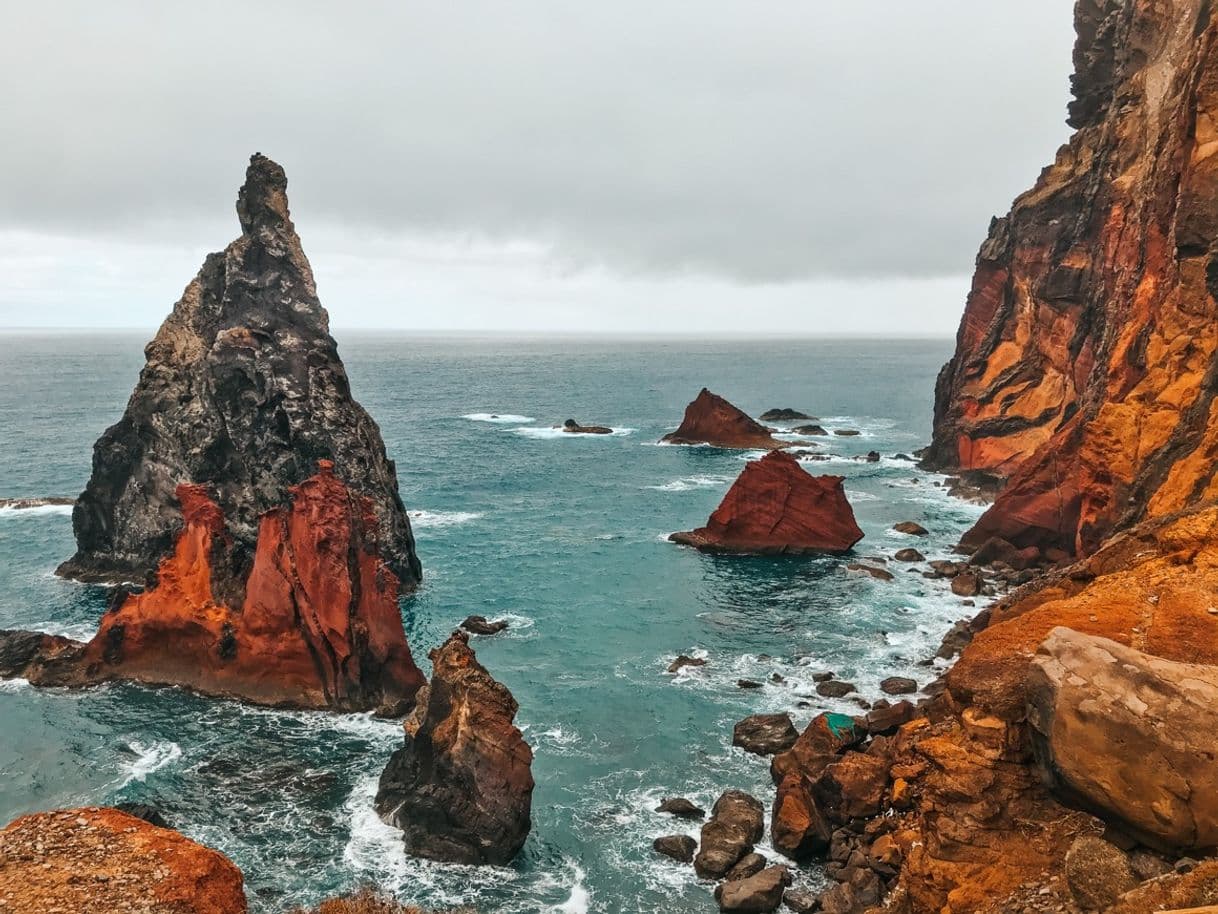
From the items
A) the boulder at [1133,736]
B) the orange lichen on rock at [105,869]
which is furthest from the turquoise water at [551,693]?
the boulder at [1133,736]

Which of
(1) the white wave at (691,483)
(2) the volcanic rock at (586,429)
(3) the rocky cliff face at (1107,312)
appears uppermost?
(3) the rocky cliff face at (1107,312)

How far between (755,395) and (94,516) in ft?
492

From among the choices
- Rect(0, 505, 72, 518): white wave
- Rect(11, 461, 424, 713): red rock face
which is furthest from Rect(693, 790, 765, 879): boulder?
Rect(0, 505, 72, 518): white wave

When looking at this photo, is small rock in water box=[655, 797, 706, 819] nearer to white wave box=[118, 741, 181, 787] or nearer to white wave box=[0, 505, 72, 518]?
white wave box=[118, 741, 181, 787]

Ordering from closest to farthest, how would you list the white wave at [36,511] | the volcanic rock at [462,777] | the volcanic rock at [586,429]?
the volcanic rock at [462,777]
the white wave at [36,511]
the volcanic rock at [586,429]

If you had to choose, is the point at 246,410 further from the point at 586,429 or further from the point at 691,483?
the point at 586,429

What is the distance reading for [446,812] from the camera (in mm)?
32156

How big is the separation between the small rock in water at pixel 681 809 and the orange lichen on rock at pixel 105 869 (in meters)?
17.1

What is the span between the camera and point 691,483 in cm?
9494

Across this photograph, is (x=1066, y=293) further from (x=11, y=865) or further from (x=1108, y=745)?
(x=11, y=865)

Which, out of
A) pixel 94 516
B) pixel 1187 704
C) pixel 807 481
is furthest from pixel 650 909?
pixel 94 516

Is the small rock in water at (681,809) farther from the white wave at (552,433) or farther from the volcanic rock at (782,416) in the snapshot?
the volcanic rock at (782,416)

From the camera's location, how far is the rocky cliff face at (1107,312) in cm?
3950

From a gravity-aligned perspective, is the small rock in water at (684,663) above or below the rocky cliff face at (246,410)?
below
